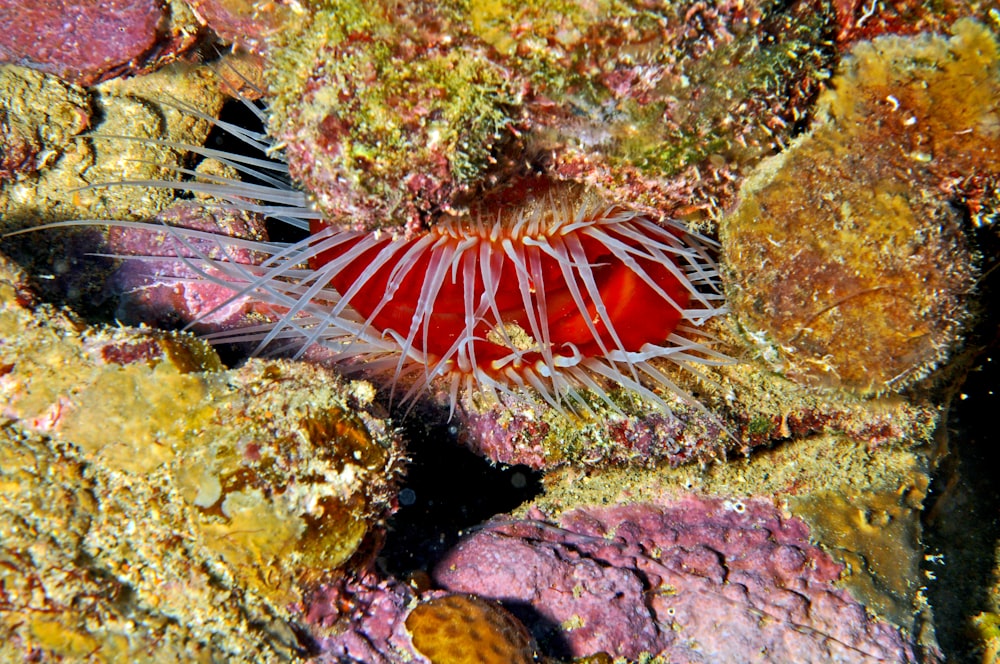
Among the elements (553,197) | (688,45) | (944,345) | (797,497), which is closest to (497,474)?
(797,497)

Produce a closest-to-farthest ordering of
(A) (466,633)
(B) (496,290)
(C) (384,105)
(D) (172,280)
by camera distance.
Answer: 1. (C) (384,105)
2. (A) (466,633)
3. (B) (496,290)
4. (D) (172,280)

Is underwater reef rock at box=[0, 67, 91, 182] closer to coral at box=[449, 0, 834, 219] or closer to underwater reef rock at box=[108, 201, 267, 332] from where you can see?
underwater reef rock at box=[108, 201, 267, 332]

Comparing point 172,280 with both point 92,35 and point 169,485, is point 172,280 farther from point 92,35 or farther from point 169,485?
point 169,485

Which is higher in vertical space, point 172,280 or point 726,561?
point 726,561

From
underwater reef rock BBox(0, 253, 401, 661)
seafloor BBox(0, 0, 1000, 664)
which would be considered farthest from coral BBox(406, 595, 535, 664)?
underwater reef rock BBox(0, 253, 401, 661)

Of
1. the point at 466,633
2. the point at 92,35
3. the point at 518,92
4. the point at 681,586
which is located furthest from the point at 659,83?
the point at 92,35
